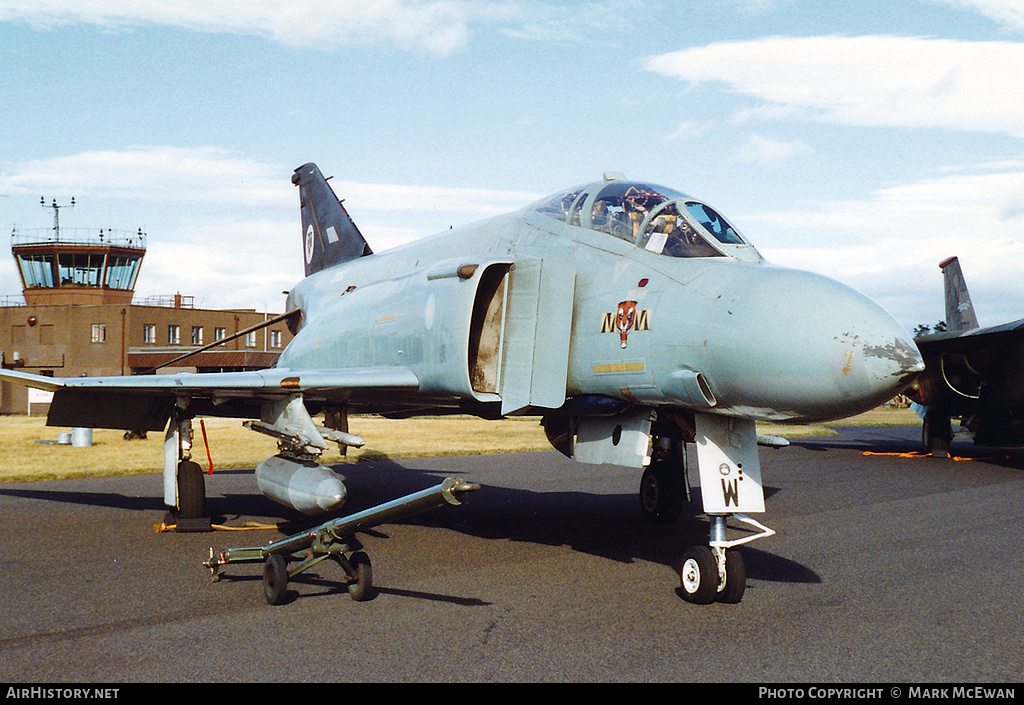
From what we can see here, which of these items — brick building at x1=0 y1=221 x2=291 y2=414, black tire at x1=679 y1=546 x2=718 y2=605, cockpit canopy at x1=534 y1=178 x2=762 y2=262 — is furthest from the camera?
brick building at x1=0 y1=221 x2=291 y2=414

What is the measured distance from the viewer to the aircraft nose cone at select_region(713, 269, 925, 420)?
203 inches

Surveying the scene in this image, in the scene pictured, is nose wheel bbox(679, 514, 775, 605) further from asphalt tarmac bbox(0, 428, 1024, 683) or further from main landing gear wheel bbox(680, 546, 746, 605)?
asphalt tarmac bbox(0, 428, 1024, 683)

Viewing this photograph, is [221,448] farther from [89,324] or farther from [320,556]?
[89,324]

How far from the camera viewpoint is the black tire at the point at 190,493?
10.1m

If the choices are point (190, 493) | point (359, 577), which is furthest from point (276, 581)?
point (190, 493)

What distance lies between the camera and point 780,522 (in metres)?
10.6

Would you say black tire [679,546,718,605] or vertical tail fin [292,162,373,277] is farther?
vertical tail fin [292,162,373,277]

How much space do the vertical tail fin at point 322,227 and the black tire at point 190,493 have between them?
4682 mm

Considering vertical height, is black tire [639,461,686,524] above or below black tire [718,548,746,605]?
below

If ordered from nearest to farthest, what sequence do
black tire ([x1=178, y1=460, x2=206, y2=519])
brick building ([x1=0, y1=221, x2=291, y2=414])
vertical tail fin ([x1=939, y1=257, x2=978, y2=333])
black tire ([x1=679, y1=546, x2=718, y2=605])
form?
black tire ([x1=679, y1=546, x2=718, y2=605]), black tire ([x1=178, y1=460, x2=206, y2=519]), vertical tail fin ([x1=939, y1=257, x2=978, y2=333]), brick building ([x1=0, y1=221, x2=291, y2=414])

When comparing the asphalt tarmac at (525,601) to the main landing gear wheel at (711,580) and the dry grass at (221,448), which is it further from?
the dry grass at (221,448)

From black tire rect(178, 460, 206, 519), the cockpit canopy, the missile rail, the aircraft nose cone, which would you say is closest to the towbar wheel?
the missile rail

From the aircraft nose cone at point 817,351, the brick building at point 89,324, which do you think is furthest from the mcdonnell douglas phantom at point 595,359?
the brick building at point 89,324

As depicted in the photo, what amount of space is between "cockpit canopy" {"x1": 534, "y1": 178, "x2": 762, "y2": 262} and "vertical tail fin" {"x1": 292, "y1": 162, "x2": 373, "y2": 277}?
625 centimetres
